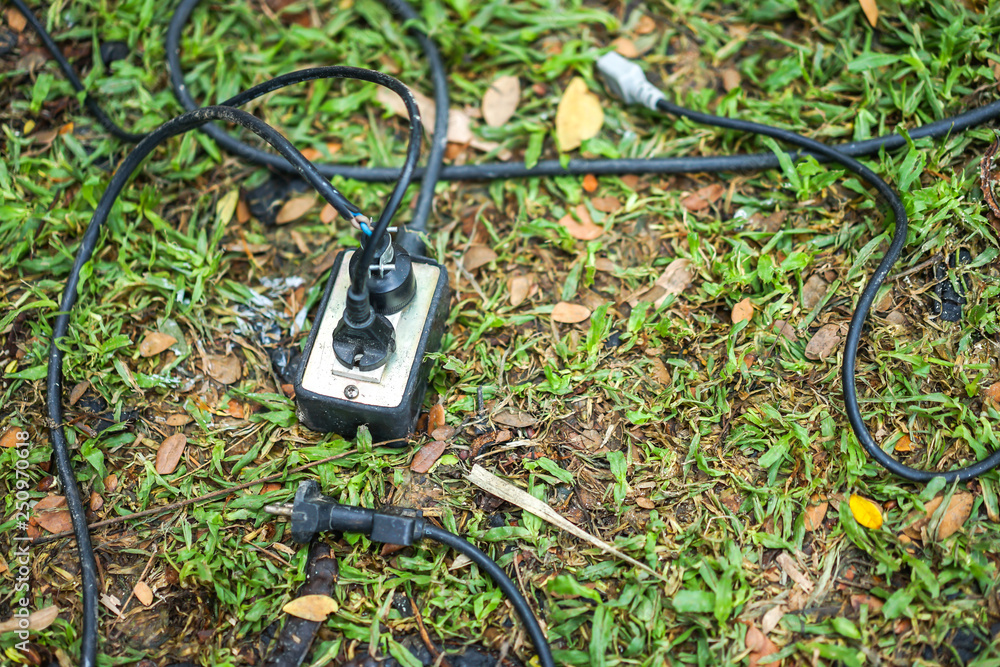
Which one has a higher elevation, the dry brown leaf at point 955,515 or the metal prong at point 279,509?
the metal prong at point 279,509

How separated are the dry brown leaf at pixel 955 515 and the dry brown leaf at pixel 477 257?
1.42 m

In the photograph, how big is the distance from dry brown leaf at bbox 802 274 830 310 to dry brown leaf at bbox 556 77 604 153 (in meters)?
0.87

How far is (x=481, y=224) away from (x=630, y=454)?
3.00ft

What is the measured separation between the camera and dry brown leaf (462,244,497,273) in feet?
7.27

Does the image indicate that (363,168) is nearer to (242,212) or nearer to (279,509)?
(242,212)

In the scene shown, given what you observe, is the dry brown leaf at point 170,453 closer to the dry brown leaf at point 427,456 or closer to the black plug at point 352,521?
the black plug at point 352,521

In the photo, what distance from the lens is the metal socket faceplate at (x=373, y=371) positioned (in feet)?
5.84

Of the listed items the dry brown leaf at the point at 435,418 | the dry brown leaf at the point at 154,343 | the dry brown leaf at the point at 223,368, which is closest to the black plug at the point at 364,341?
the dry brown leaf at the point at 435,418

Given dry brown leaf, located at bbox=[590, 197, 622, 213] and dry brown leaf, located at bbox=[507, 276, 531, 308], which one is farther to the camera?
dry brown leaf, located at bbox=[590, 197, 622, 213]

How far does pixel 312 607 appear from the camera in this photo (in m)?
1.72

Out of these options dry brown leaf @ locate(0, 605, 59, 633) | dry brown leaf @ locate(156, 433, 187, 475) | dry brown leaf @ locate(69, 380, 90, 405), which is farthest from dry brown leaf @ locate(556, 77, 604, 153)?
dry brown leaf @ locate(0, 605, 59, 633)

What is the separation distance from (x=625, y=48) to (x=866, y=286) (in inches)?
48.5

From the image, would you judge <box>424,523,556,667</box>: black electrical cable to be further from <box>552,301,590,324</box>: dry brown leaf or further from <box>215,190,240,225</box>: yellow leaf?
<box>215,190,240,225</box>: yellow leaf

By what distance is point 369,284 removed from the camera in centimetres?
176
